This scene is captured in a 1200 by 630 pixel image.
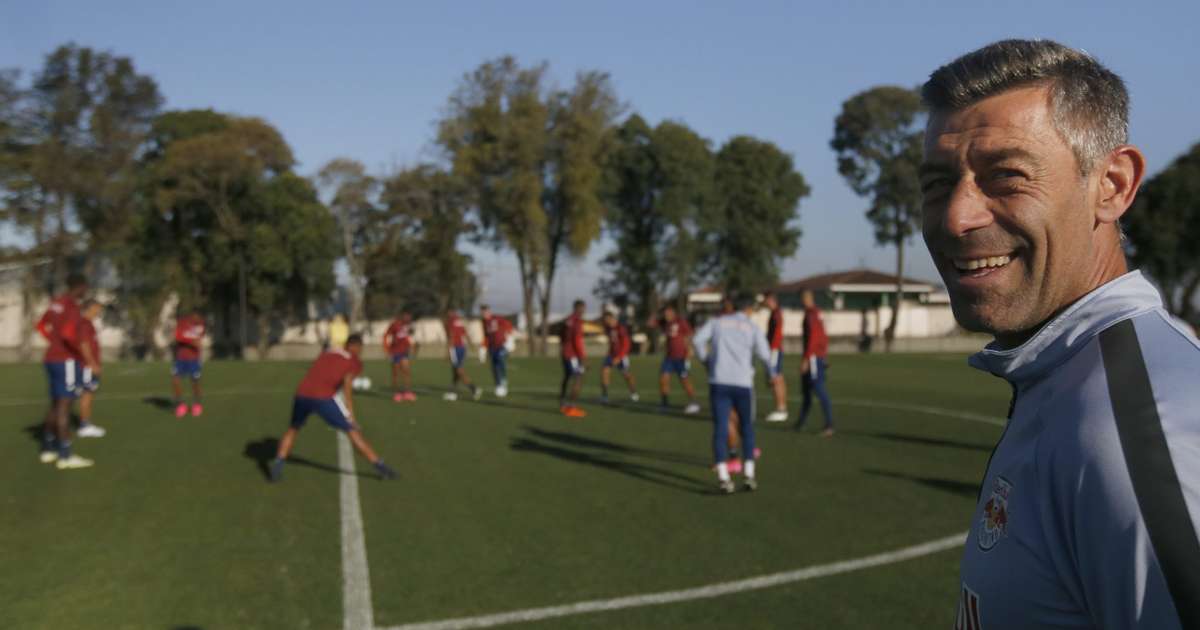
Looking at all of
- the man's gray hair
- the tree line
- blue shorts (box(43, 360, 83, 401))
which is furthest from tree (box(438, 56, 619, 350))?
the man's gray hair

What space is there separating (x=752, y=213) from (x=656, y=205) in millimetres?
6461

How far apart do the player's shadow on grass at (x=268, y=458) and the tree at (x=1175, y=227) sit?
152 ft

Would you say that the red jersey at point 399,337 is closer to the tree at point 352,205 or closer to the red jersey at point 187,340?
the red jersey at point 187,340

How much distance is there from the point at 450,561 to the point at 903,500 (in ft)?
15.7

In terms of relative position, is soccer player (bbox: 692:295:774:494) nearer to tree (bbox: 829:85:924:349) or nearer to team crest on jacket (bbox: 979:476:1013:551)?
team crest on jacket (bbox: 979:476:1013:551)

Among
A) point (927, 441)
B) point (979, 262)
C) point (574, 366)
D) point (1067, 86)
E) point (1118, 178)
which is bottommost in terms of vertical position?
point (927, 441)

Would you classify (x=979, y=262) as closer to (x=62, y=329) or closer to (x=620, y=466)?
(x=620, y=466)

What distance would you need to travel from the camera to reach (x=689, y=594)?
242 inches

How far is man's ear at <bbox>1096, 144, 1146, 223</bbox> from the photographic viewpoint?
133 centimetres

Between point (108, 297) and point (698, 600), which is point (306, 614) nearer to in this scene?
point (698, 600)

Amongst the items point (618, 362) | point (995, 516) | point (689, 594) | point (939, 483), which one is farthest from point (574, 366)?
point (995, 516)

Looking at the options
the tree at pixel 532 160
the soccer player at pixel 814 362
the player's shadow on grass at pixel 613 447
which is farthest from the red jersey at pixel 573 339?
the tree at pixel 532 160

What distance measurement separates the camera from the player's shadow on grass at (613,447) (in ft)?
38.9

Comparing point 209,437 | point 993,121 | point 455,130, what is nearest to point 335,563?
point 993,121
